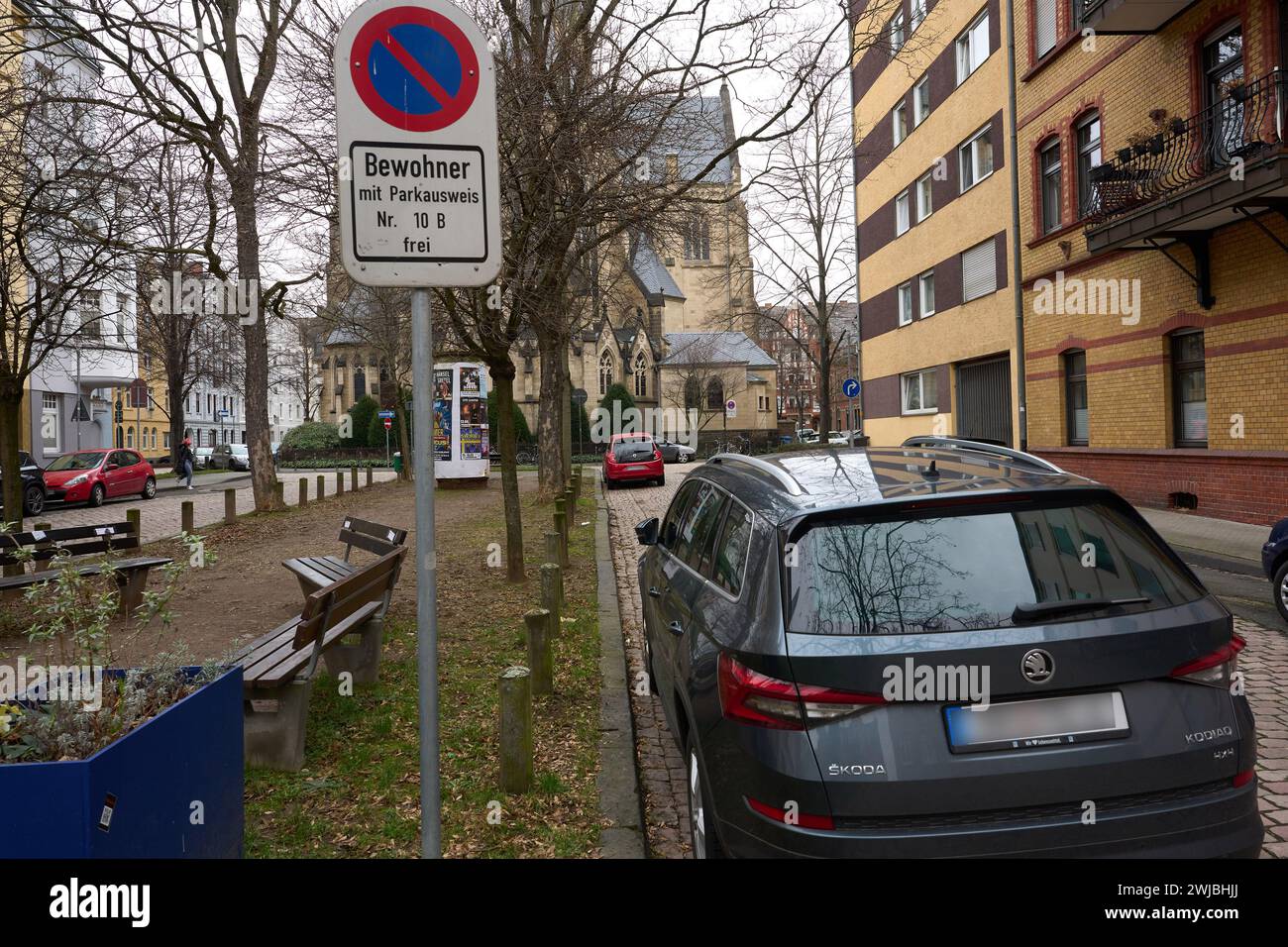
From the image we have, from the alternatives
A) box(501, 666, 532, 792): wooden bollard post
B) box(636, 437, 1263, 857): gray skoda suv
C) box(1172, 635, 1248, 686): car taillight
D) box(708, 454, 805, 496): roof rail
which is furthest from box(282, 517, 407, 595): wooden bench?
box(1172, 635, 1248, 686): car taillight

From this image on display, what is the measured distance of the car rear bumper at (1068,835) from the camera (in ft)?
8.09

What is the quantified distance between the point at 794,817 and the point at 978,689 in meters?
0.64

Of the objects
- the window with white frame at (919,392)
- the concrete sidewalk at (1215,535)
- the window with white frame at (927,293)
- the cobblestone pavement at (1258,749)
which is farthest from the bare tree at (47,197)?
the window with white frame at (919,392)

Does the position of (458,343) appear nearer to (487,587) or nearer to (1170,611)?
(487,587)

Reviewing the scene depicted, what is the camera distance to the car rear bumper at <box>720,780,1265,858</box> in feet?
8.09

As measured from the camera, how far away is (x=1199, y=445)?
14891 millimetres

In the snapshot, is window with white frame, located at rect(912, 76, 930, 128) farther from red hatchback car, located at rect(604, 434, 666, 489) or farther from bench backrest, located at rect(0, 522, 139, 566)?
bench backrest, located at rect(0, 522, 139, 566)

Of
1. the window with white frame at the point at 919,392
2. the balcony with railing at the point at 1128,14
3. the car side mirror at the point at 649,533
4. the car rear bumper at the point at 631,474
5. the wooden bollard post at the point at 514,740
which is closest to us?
the wooden bollard post at the point at 514,740

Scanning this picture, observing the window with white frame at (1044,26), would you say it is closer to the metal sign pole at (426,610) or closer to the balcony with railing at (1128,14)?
the balcony with railing at (1128,14)

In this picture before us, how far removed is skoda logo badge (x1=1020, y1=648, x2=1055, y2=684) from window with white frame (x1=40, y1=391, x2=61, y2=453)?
41.8 m

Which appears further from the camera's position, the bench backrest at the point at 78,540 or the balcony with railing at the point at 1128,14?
the balcony with railing at the point at 1128,14

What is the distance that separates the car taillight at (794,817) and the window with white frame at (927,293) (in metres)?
25.9

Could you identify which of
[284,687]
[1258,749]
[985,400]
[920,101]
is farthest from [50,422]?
[1258,749]

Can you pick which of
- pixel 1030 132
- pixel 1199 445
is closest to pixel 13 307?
pixel 1199 445
